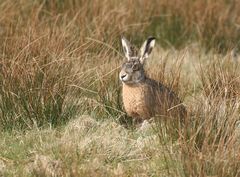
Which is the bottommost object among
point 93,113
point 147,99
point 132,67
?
point 93,113

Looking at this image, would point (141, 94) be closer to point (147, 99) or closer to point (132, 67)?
point (147, 99)

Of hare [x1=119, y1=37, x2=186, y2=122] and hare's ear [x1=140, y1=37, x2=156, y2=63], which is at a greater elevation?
hare's ear [x1=140, y1=37, x2=156, y2=63]

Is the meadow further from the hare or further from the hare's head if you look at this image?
the hare's head

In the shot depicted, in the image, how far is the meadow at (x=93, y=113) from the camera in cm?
450

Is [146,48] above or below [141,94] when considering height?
above

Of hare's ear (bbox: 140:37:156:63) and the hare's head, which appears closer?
the hare's head

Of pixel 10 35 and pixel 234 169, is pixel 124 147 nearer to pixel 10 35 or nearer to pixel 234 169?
pixel 234 169

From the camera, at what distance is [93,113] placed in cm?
561

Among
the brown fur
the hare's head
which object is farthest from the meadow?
the hare's head

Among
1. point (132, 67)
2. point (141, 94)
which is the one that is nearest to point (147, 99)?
point (141, 94)

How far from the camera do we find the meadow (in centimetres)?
450

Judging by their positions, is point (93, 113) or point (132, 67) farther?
point (93, 113)

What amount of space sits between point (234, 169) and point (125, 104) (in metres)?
1.23

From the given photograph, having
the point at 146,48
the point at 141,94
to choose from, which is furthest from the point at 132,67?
the point at 146,48
